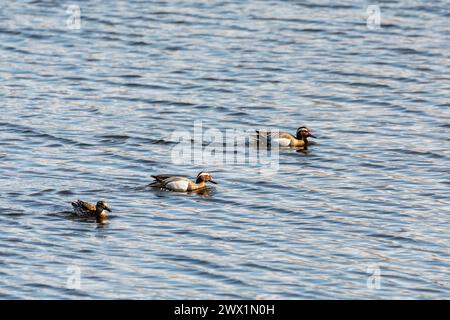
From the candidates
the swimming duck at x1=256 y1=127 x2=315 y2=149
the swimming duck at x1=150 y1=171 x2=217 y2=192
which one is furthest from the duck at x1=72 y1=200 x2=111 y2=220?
the swimming duck at x1=256 y1=127 x2=315 y2=149

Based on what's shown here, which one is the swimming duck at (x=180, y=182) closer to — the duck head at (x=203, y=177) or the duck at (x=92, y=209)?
the duck head at (x=203, y=177)

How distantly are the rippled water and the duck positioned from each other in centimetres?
31

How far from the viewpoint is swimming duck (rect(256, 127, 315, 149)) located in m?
26.9

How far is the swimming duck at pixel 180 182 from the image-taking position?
22.9m

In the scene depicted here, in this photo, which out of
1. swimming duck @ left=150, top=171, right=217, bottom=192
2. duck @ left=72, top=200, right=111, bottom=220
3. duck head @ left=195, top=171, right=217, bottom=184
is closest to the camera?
duck @ left=72, top=200, right=111, bottom=220

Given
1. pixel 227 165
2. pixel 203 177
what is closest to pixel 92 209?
pixel 203 177

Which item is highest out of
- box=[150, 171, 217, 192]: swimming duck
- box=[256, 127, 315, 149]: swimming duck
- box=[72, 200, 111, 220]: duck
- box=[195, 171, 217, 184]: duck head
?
box=[256, 127, 315, 149]: swimming duck

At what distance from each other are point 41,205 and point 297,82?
12323mm

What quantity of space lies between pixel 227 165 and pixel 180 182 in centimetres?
261

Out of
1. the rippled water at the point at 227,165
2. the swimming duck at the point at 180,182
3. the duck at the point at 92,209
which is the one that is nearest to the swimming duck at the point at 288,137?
the rippled water at the point at 227,165

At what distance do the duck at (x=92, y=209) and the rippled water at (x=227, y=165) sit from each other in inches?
12.3

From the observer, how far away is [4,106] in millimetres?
29641

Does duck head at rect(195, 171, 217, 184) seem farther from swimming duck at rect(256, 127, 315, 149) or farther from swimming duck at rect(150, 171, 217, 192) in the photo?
swimming duck at rect(256, 127, 315, 149)
